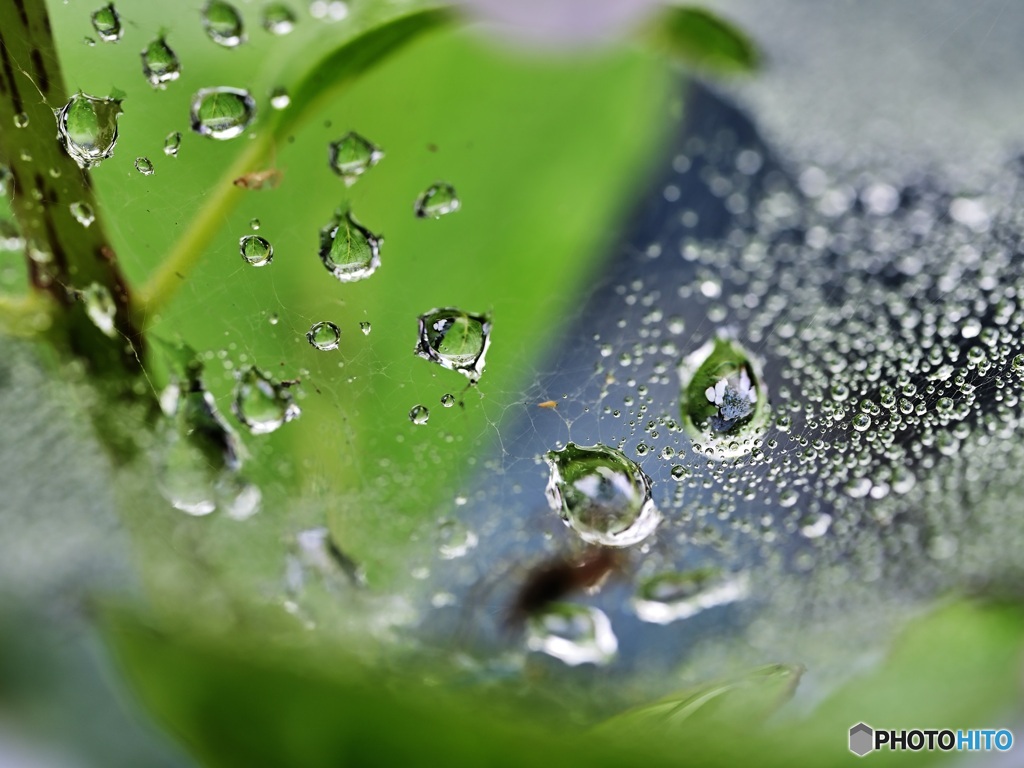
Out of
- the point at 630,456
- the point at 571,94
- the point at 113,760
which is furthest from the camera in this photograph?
the point at 571,94

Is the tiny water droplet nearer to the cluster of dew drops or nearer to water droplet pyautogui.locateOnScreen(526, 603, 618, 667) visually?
the cluster of dew drops

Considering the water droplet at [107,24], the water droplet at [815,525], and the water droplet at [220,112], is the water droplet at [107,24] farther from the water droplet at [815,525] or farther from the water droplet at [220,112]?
the water droplet at [815,525]

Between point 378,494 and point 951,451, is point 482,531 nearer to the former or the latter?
point 378,494

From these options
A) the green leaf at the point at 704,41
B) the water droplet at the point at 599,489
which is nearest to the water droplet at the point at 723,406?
the water droplet at the point at 599,489

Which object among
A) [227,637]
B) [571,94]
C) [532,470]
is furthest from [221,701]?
[571,94]

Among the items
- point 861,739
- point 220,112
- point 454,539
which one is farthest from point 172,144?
point 861,739

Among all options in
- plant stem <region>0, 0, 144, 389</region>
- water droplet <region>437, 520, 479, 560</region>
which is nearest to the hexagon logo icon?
water droplet <region>437, 520, 479, 560</region>

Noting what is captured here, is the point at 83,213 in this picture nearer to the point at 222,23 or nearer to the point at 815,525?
the point at 222,23
